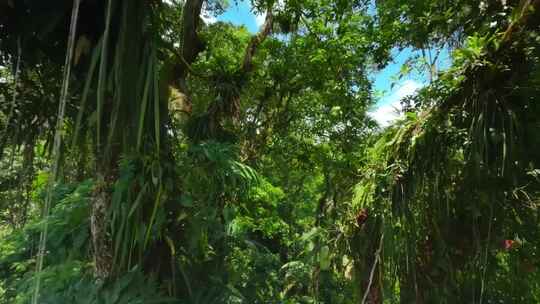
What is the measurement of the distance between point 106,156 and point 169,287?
630 millimetres

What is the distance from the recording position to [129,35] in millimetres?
1447

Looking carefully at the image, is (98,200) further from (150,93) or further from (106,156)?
(150,93)

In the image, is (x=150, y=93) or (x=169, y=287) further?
(x=169, y=287)

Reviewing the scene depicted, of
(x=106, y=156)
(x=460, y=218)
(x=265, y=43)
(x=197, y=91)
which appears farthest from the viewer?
(x=197, y=91)

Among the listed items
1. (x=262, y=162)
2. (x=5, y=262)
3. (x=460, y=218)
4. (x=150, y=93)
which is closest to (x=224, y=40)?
(x=262, y=162)

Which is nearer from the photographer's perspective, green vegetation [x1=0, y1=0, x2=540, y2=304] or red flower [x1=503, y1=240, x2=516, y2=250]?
green vegetation [x1=0, y1=0, x2=540, y2=304]

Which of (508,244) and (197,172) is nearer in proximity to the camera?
(197,172)

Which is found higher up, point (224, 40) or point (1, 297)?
point (224, 40)

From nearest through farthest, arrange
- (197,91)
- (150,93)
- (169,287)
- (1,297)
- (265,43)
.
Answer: (150,93) < (169,287) < (1,297) < (265,43) < (197,91)

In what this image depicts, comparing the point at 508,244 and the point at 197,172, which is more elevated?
the point at 197,172

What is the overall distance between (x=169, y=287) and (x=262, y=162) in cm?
384

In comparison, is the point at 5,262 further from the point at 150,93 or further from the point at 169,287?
the point at 150,93

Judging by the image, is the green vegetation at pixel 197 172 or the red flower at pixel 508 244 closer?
the green vegetation at pixel 197 172

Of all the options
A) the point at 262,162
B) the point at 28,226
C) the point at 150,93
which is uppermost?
the point at 262,162
